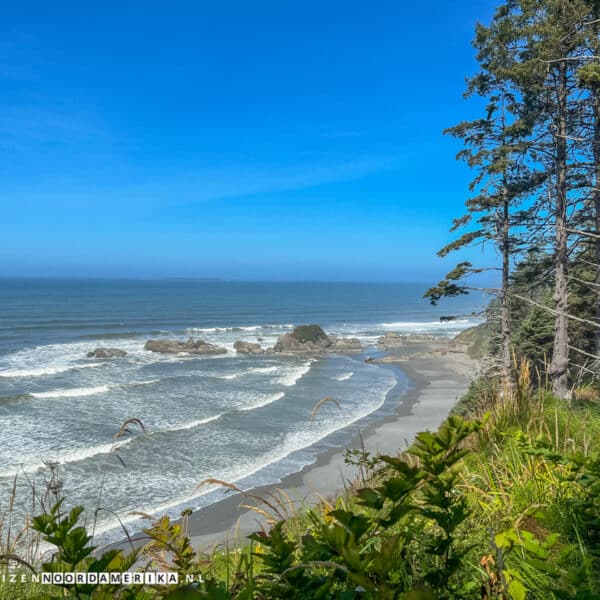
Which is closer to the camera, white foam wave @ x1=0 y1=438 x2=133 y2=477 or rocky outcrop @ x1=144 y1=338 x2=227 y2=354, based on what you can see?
white foam wave @ x1=0 y1=438 x2=133 y2=477

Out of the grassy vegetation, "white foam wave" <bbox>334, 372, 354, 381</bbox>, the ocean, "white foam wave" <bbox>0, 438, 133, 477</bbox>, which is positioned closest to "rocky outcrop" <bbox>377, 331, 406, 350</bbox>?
the ocean

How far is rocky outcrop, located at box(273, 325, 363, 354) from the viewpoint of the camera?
43.5 m

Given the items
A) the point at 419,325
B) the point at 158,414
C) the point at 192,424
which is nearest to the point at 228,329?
the point at 419,325

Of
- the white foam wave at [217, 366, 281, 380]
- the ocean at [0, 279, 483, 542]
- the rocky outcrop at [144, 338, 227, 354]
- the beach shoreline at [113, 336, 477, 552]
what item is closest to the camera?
the beach shoreline at [113, 336, 477, 552]

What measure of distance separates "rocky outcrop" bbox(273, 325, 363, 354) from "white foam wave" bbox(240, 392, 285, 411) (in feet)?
55.9

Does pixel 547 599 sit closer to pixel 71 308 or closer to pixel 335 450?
pixel 335 450

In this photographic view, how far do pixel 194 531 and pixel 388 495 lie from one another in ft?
39.3

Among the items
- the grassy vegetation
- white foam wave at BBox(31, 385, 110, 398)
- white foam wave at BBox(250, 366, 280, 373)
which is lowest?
white foam wave at BBox(250, 366, 280, 373)

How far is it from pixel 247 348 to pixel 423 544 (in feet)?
134

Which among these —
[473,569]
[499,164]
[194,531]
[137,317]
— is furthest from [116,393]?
[137,317]

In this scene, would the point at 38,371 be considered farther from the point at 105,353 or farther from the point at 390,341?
the point at 390,341

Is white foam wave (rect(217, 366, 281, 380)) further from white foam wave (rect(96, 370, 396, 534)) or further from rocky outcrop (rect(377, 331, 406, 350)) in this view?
rocky outcrop (rect(377, 331, 406, 350))

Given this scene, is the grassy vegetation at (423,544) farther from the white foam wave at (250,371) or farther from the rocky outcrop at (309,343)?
the rocky outcrop at (309,343)

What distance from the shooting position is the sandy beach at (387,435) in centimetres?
1178
